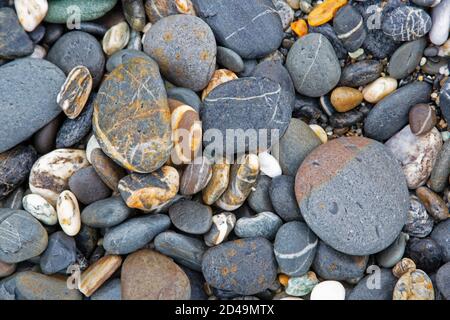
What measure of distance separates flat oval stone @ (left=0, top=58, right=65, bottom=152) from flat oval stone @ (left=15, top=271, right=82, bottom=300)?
0.62 m

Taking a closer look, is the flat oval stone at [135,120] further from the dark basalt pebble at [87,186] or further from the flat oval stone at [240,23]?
the flat oval stone at [240,23]

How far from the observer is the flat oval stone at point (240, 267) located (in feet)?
7.88

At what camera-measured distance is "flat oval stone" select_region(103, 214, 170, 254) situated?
7.82 ft

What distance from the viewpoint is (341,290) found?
242 centimetres

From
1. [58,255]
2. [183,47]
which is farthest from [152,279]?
[183,47]

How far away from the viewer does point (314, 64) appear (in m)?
2.65

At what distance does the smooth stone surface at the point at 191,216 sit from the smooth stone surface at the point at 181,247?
5 centimetres

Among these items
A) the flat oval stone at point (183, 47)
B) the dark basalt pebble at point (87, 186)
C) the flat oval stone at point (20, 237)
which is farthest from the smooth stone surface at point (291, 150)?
the flat oval stone at point (20, 237)

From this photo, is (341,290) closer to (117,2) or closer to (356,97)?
(356,97)

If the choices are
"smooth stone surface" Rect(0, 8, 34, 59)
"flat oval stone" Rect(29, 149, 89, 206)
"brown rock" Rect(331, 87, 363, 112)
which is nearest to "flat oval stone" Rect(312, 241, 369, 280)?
"brown rock" Rect(331, 87, 363, 112)

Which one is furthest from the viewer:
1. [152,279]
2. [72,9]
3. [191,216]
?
[72,9]

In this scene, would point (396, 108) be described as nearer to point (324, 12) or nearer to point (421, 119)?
point (421, 119)

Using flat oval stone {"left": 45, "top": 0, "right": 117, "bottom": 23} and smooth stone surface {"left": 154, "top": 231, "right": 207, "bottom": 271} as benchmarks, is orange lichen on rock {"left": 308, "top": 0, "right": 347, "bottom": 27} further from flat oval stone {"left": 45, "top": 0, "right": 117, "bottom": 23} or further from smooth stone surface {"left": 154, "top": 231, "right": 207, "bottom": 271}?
smooth stone surface {"left": 154, "top": 231, "right": 207, "bottom": 271}

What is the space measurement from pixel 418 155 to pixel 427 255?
1.62ft
